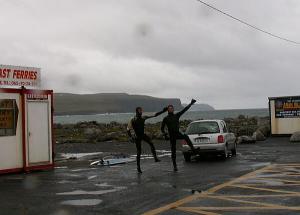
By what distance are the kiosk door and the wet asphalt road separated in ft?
2.30

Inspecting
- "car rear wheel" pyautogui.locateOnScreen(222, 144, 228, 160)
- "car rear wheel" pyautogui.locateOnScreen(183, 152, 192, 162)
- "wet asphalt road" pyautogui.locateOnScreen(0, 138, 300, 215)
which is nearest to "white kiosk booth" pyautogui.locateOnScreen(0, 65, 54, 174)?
"wet asphalt road" pyautogui.locateOnScreen(0, 138, 300, 215)

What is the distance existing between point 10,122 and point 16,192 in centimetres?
500

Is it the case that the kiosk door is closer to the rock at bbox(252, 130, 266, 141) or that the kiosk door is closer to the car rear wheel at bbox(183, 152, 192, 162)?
the car rear wheel at bbox(183, 152, 192, 162)

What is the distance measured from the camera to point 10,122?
1725 cm

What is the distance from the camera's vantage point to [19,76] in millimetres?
17609

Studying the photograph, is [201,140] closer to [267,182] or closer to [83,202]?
[267,182]

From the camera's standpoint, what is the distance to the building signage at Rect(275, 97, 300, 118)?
33.3 meters

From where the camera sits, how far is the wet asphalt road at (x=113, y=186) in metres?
10.2

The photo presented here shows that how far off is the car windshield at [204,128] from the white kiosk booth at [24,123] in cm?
550

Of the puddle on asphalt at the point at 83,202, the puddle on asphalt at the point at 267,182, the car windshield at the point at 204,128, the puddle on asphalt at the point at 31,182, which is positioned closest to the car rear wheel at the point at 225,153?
the car windshield at the point at 204,128

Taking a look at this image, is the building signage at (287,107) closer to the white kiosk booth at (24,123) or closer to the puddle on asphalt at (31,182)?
the white kiosk booth at (24,123)

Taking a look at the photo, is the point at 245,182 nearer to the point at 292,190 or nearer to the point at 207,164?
the point at 292,190

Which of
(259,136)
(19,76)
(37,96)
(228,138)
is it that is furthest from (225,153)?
(259,136)

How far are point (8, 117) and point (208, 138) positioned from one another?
723cm
